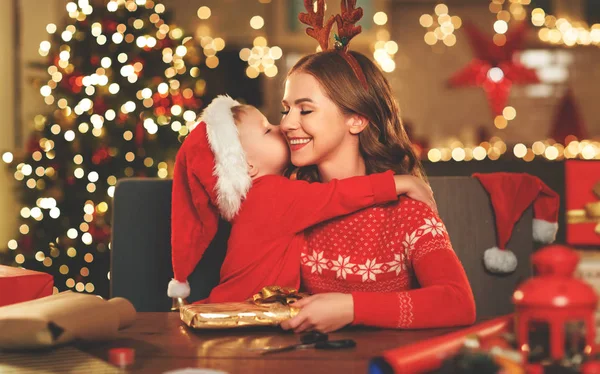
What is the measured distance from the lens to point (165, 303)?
2.06 m

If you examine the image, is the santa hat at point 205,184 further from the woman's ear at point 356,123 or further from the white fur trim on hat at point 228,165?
the woman's ear at point 356,123

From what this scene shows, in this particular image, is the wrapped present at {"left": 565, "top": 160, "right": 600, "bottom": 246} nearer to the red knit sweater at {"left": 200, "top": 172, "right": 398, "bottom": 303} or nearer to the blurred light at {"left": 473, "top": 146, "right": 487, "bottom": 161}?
the red knit sweater at {"left": 200, "top": 172, "right": 398, "bottom": 303}

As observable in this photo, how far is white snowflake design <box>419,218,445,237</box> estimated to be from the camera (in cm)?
161

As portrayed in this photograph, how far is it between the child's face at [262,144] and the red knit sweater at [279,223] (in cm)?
8

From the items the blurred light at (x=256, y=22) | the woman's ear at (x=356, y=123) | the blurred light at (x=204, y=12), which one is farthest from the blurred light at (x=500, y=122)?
the woman's ear at (x=356, y=123)

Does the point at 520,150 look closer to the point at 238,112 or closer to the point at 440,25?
the point at 440,25

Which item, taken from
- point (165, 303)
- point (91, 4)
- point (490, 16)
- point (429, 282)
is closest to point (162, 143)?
point (91, 4)

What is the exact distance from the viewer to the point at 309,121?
172cm

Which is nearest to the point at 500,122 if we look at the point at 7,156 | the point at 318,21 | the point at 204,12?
the point at 204,12

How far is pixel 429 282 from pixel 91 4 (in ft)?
9.36

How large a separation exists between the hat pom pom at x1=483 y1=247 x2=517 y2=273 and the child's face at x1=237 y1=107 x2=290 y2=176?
2.30 feet

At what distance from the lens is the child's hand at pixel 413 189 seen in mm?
1661

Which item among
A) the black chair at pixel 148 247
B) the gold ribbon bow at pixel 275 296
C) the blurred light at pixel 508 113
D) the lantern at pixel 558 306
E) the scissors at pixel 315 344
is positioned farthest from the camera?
the blurred light at pixel 508 113

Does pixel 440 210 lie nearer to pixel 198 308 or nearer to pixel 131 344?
pixel 198 308
